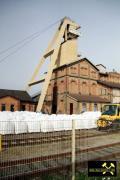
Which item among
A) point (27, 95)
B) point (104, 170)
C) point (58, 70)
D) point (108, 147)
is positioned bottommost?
point (108, 147)

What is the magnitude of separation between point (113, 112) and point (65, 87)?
22462 mm

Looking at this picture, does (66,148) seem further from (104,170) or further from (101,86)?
(101,86)

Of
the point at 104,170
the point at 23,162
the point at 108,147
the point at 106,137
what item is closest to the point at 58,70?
the point at 106,137

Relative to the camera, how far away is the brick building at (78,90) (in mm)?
43375

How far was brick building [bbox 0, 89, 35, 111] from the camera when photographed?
4535 centimetres

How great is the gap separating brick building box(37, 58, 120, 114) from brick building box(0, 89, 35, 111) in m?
3.44

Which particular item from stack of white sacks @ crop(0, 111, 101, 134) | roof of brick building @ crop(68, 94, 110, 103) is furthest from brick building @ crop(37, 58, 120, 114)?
stack of white sacks @ crop(0, 111, 101, 134)

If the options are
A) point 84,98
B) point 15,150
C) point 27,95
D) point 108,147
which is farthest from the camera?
point 27,95

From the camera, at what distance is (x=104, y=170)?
19.2 feet

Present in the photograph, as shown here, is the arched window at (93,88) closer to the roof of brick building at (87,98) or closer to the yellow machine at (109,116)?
the roof of brick building at (87,98)

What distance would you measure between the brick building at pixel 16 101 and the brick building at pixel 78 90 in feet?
11.3

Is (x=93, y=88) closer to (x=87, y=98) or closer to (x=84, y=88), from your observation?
(x=84, y=88)

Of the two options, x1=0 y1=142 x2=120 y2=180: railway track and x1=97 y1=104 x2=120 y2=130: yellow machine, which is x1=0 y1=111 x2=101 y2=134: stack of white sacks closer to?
x1=97 y1=104 x2=120 y2=130: yellow machine

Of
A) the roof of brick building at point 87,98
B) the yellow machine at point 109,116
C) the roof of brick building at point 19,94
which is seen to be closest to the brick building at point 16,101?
the roof of brick building at point 19,94
